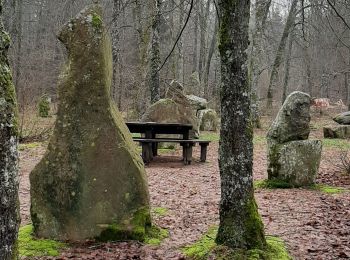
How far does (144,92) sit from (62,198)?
12.0 meters

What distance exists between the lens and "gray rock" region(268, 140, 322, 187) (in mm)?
8016

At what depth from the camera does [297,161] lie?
26.2ft

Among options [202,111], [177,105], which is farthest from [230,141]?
[202,111]

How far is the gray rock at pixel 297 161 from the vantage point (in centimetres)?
802

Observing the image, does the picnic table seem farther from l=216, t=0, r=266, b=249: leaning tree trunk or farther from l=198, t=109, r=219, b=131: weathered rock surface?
l=198, t=109, r=219, b=131: weathered rock surface

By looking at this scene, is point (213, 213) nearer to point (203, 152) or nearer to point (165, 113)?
point (203, 152)

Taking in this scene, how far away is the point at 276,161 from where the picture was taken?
320 inches

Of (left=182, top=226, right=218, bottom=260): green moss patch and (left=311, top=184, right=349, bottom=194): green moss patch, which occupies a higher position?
(left=311, top=184, right=349, bottom=194): green moss patch

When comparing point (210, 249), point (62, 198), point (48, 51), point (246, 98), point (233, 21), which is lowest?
point (210, 249)

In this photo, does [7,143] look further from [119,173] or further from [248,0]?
[248,0]

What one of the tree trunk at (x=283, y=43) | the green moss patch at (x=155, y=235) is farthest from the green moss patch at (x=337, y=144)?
the green moss patch at (x=155, y=235)

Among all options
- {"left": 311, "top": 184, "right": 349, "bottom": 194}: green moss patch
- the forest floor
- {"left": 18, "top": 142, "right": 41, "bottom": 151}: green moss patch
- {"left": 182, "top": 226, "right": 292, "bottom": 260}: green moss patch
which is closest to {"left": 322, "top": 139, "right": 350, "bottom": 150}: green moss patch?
the forest floor

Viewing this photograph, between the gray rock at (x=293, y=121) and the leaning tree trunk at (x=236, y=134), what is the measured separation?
4181 mm

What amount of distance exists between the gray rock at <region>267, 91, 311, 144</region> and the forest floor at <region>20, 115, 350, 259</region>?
100cm
